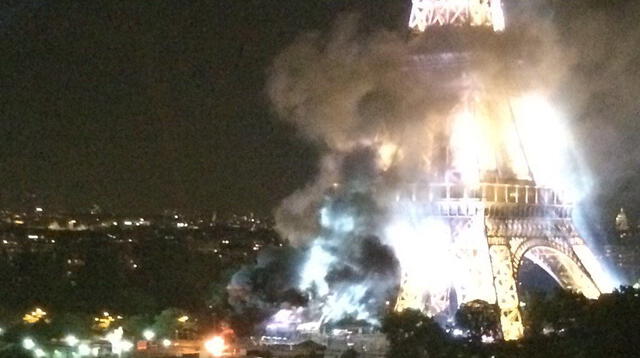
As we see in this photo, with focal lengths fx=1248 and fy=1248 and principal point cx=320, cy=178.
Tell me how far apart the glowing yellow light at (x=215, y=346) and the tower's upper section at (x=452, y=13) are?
838 cm

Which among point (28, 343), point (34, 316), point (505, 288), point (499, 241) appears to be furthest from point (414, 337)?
point (34, 316)

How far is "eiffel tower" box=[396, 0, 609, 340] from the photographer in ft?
89.0

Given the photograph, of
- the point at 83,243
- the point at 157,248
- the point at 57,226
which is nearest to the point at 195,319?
the point at 157,248

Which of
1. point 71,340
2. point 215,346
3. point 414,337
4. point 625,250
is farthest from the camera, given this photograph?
point 625,250

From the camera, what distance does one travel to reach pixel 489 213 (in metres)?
27.6

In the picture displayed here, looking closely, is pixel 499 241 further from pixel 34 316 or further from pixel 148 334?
pixel 34 316

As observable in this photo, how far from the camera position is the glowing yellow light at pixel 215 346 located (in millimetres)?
26598

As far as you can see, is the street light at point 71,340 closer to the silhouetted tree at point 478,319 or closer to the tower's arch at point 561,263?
the silhouetted tree at point 478,319

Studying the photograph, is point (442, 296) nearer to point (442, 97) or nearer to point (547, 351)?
point (442, 97)

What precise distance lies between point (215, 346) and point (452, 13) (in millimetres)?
9183

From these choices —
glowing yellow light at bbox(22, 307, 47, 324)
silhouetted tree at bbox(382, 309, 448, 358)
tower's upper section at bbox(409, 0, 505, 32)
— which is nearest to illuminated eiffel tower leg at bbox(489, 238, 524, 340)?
silhouetted tree at bbox(382, 309, 448, 358)

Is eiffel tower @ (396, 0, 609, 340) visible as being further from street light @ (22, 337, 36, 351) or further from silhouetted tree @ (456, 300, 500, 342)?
street light @ (22, 337, 36, 351)

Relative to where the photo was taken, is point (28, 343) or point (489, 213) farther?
point (489, 213)

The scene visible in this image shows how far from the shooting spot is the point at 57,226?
333ft
